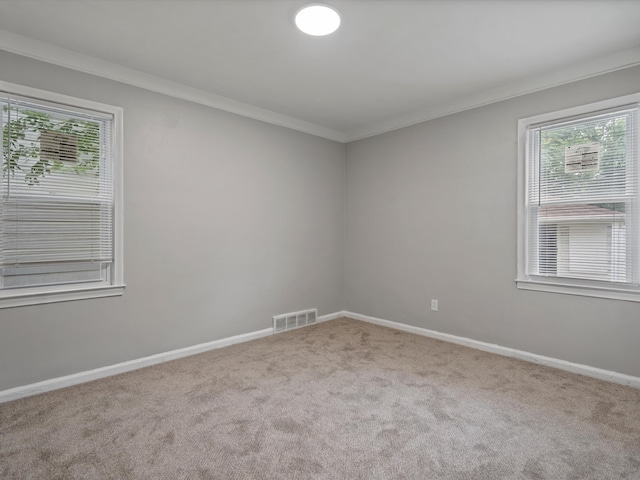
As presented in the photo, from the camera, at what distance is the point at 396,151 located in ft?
13.9

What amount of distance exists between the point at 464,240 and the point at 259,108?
8.49 ft

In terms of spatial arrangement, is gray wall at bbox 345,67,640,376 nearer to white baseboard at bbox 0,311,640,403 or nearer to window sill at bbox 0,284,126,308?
white baseboard at bbox 0,311,640,403

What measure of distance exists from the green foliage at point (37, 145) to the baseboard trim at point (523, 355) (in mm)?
3477

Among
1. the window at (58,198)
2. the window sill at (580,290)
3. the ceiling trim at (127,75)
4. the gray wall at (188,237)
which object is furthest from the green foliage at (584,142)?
the window at (58,198)

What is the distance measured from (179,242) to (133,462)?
1.89 metres

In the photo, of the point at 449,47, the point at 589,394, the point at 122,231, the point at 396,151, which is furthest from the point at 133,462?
the point at 396,151

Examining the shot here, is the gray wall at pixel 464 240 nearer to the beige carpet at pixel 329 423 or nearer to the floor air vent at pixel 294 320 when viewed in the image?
the beige carpet at pixel 329 423

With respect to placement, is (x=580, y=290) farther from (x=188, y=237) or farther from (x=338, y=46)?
(x=188, y=237)

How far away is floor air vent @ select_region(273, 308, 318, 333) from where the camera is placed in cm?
406

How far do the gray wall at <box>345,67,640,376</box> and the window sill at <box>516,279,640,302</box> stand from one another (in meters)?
0.06

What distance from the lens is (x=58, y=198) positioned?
2664 millimetres

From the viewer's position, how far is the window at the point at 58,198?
2.48 metres

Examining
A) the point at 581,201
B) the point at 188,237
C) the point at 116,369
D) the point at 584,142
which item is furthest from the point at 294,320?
the point at 584,142

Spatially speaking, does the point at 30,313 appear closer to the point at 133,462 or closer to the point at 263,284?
the point at 133,462
